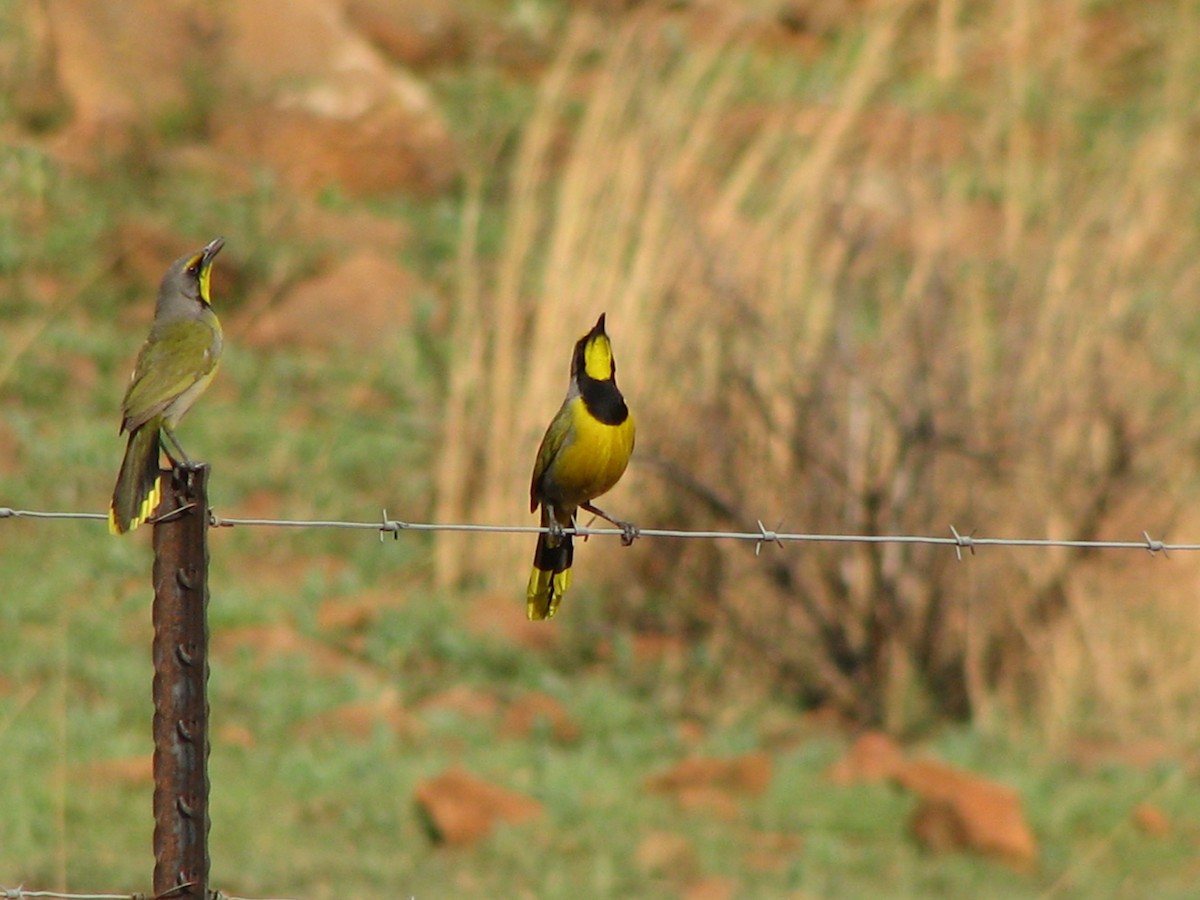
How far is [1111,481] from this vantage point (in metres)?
8.46

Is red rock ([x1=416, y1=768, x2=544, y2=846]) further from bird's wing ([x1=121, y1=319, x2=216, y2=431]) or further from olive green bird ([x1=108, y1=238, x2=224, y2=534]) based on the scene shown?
bird's wing ([x1=121, y1=319, x2=216, y2=431])

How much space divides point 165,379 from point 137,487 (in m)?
0.43

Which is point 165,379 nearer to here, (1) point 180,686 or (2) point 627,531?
(2) point 627,531

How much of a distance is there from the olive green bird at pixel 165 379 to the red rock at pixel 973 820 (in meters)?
3.27

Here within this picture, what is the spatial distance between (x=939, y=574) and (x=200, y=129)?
8432 mm

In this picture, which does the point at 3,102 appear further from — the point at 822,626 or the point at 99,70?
the point at 822,626

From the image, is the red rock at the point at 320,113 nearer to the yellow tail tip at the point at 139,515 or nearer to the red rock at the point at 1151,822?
the red rock at the point at 1151,822

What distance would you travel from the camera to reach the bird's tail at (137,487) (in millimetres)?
3600

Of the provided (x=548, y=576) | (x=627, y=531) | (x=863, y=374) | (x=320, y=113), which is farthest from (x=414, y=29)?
(x=627, y=531)

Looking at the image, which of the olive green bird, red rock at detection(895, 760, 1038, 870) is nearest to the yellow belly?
the olive green bird

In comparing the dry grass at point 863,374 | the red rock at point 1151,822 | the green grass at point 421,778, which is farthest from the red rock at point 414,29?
the red rock at point 1151,822

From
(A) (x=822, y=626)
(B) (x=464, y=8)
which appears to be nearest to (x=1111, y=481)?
(A) (x=822, y=626)

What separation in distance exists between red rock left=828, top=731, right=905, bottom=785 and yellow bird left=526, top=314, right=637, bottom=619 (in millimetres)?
3000

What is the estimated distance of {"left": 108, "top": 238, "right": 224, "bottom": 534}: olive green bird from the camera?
3.68 m
